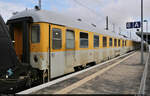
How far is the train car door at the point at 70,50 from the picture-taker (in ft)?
21.8

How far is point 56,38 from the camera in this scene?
5.96 metres

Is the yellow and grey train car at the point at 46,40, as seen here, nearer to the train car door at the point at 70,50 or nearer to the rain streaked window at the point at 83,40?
the train car door at the point at 70,50

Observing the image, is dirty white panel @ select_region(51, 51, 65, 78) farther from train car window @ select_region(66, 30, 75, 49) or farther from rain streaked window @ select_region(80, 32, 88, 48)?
rain streaked window @ select_region(80, 32, 88, 48)

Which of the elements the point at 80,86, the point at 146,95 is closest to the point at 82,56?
the point at 80,86

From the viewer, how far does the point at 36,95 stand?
13.8 feet

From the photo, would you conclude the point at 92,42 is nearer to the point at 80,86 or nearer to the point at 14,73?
the point at 80,86

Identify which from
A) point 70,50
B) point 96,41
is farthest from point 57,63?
point 96,41

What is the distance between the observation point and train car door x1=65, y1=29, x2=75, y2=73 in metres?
6.65

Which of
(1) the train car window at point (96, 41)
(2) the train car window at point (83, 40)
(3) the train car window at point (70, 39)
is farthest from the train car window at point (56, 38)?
(1) the train car window at point (96, 41)

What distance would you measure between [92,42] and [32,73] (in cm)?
495

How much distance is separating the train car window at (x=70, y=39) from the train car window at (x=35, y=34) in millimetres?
1614

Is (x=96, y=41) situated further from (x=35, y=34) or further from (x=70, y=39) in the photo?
(x=35, y=34)

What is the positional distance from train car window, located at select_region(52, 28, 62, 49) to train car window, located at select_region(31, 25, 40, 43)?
24.4 inches

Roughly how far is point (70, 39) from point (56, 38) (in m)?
1.10
